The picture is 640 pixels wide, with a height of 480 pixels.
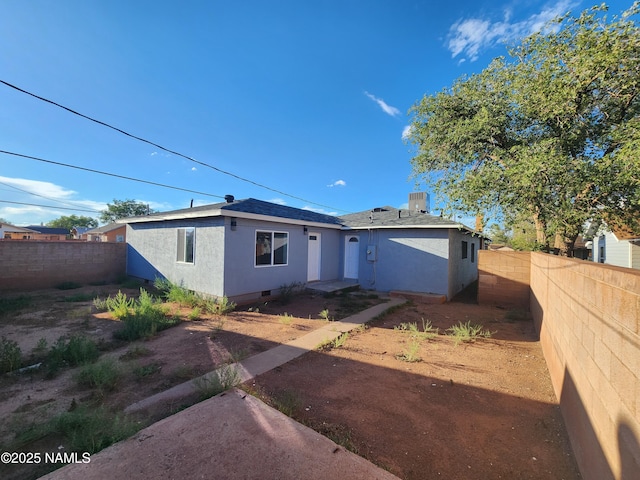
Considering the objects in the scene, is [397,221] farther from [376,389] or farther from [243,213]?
[376,389]

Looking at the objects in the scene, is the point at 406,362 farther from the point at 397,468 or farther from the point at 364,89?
the point at 364,89

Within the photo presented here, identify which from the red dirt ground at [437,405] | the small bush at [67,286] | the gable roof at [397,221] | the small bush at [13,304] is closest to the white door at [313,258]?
the gable roof at [397,221]

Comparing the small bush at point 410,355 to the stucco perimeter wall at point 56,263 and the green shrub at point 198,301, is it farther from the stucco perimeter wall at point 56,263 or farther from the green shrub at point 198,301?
the stucco perimeter wall at point 56,263

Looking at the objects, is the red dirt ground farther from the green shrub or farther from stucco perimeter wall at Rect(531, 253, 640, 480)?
the green shrub

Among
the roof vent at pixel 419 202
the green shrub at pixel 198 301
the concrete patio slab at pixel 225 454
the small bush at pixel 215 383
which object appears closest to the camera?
the concrete patio slab at pixel 225 454

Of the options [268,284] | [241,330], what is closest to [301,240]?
[268,284]

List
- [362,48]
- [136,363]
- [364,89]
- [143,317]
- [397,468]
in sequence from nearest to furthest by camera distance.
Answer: [397,468] < [136,363] < [143,317] < [362,48] < [364,89]

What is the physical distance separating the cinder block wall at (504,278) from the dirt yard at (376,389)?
2803 millimetres

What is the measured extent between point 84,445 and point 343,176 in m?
18.8

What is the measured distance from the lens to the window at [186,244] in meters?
9.31

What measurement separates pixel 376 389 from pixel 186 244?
8.40 meters

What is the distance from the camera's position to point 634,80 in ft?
22.0

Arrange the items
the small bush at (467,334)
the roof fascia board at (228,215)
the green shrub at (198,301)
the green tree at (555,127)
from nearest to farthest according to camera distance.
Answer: the small bush at (467,334) → the green tree at (555,127) → the green shrub at (198,301) → the roof fascia board at (228,215)

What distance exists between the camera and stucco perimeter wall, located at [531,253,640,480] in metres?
1.54
